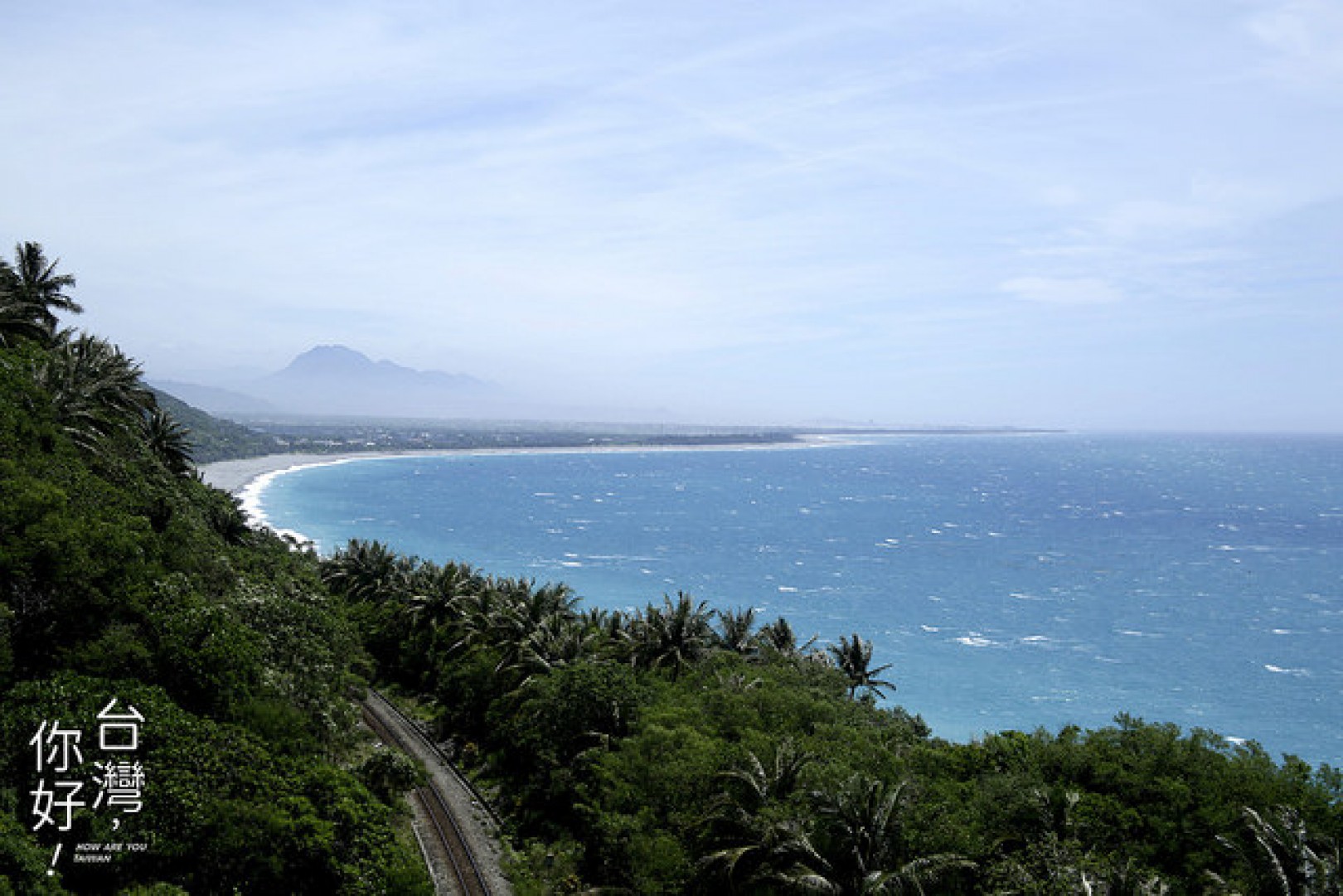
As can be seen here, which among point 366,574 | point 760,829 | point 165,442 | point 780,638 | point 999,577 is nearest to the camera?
point 760,829

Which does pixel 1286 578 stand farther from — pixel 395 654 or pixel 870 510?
pixel 395 654

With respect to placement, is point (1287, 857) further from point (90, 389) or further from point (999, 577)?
point (999, 577)

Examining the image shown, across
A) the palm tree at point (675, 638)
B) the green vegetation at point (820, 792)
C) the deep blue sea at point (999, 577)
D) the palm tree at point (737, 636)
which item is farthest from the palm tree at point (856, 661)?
the deep blue sea at point (999, 577)

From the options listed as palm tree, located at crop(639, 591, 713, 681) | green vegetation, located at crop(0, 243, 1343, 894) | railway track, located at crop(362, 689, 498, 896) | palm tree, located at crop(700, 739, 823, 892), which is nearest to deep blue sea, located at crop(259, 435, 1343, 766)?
palm tree, located at crop(639, 591, 713, 681)

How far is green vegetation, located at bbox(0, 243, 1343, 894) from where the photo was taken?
67.7 ft

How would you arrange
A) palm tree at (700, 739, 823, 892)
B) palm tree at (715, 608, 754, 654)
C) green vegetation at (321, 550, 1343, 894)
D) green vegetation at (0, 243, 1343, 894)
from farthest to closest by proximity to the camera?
palm tree at (715, 608, 754, 654), palm tree at (700, 739, 823, 892), green vegetation at (321, 550, 1343, 894), green vegetation at (0, 243, 1343, 894)

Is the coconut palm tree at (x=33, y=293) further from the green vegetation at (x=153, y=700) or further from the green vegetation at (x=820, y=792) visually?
the green vegetation at (x=820, y=792)

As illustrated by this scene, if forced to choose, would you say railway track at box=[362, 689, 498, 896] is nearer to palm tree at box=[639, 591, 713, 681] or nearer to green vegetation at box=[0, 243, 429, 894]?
green vegetation at box=[0, 243, 429, 894]

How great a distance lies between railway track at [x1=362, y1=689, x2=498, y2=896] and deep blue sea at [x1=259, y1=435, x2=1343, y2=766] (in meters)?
42.3

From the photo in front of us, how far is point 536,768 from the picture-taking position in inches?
1457

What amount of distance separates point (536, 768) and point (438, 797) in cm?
474

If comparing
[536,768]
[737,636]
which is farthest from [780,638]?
[536,768]

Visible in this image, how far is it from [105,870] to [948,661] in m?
74.5

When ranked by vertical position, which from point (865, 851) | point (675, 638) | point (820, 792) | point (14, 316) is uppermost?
point (14, 316)
